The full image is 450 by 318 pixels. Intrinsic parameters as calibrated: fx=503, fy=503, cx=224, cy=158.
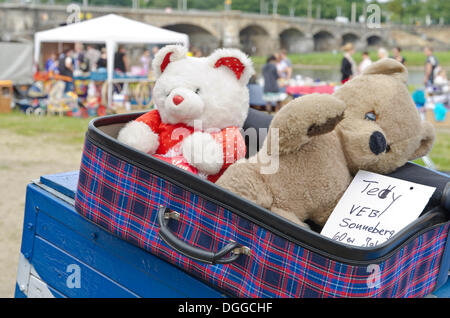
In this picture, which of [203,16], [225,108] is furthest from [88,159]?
[203,16]

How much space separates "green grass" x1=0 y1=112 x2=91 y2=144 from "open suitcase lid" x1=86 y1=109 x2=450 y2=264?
19.6 ft

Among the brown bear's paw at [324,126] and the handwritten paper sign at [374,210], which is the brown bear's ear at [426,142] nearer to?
the handwritten paper sign at [374,210]

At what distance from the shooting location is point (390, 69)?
5.47ft

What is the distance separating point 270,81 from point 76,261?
8.13 meters

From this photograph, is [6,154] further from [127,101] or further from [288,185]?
[288,185]

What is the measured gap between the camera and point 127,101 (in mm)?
10195

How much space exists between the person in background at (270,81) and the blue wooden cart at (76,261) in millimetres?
7626

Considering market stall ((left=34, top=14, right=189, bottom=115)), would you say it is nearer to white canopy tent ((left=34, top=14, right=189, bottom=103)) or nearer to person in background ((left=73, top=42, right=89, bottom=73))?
white canopy tent ((left=34, top=14, right=189, bottom=103))

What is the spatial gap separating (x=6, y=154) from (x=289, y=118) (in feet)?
18.7

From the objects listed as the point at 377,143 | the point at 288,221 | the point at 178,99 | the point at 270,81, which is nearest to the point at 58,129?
the point at 270,81

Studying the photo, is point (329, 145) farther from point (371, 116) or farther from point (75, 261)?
point (75, 261)

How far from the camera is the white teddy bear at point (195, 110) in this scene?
176 centimetres

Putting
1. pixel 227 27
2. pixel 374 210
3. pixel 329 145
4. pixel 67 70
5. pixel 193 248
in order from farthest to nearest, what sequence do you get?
pixel 227 27 < pixel 67 70 < pixel 329 145 < pixel 374 210 < pixel 193 248
